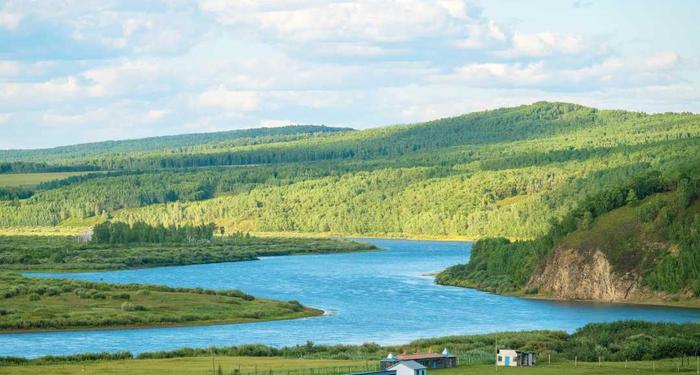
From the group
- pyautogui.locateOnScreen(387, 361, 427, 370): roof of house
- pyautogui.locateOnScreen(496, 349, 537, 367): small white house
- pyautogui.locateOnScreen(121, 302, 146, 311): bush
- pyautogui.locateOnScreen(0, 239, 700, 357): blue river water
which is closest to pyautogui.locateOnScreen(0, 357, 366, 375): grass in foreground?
pyautogui.locateOnScreen(387, 361, 427, 370): roof of house

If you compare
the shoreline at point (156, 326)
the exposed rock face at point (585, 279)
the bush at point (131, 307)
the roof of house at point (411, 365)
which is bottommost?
the shoreline at point (156, 326)

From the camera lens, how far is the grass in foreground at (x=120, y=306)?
116 meters

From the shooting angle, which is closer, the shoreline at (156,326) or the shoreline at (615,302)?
the shoreline at (156,326)

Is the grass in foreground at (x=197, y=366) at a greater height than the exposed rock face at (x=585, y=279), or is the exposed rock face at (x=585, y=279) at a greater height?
the exposed rock face at (x=585, y=279)

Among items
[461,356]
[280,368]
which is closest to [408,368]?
[280,368]

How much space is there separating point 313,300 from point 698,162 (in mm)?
45025

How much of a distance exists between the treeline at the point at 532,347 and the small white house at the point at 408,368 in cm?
1148

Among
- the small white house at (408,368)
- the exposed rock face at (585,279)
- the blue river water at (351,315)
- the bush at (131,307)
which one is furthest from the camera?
the exposed rock face at (585,279)

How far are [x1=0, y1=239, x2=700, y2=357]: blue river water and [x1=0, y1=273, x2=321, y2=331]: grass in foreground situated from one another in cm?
285

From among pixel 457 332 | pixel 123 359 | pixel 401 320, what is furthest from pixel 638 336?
pixel 123 359

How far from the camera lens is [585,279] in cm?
14575

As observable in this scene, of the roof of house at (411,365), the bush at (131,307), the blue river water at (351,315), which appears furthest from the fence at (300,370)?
the bush at (131,307)

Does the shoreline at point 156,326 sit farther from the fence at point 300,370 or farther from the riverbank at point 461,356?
the fence at point 300,370

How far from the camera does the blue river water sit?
106 metres
